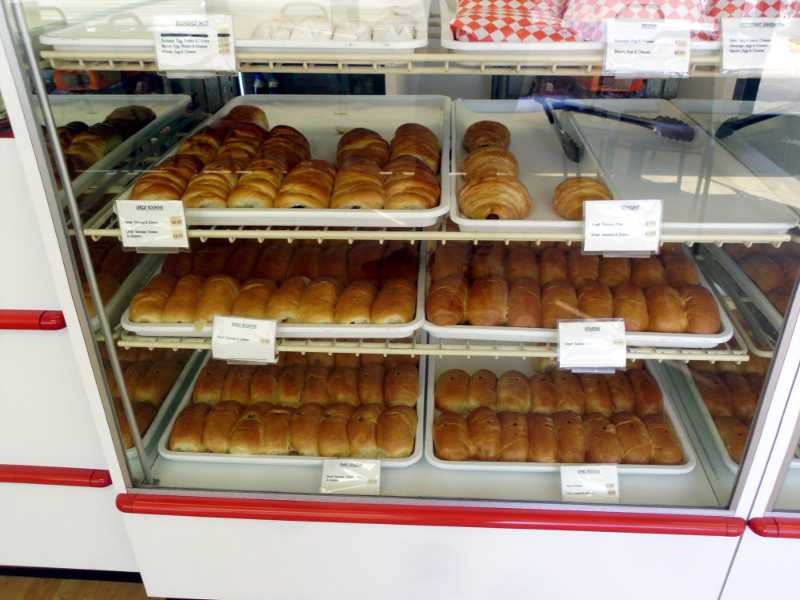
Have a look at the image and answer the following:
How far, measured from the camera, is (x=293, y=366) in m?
2.01

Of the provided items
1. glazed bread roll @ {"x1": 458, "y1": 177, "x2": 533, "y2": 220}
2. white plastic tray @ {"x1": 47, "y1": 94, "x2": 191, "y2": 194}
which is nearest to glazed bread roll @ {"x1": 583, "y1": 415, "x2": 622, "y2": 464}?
glazed bread roll @ {"x1": 458, "y1": 177, "x2": 533, "y2": 220}

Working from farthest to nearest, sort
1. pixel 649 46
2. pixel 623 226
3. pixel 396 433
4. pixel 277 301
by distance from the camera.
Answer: pixel 396 433
pixel 277 301
pixel 623 226
pixel 649 46

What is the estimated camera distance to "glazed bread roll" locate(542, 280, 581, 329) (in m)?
1.64

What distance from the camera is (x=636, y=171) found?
5.23 ft

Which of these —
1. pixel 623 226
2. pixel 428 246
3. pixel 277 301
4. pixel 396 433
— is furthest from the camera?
pixel 428 246

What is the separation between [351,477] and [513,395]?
54 centimetres

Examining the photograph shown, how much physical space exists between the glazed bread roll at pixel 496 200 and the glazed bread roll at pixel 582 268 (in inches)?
14.1

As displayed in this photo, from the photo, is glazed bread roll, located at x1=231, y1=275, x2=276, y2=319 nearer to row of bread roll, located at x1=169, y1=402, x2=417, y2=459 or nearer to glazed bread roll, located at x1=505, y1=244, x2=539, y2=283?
row of bread roll, located at x1=169, y1=402, x2=417, y2=459

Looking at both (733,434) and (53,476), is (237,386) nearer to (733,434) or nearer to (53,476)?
(53,476)

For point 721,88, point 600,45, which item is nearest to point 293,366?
point 600,45

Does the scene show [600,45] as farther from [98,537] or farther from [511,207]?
[98,537]

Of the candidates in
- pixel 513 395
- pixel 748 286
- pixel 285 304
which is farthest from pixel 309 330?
pixel 748 286

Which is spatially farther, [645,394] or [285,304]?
[645,394]

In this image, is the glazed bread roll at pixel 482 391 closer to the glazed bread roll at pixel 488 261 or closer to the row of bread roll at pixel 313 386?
the row of bread roll at pixel 313 386
